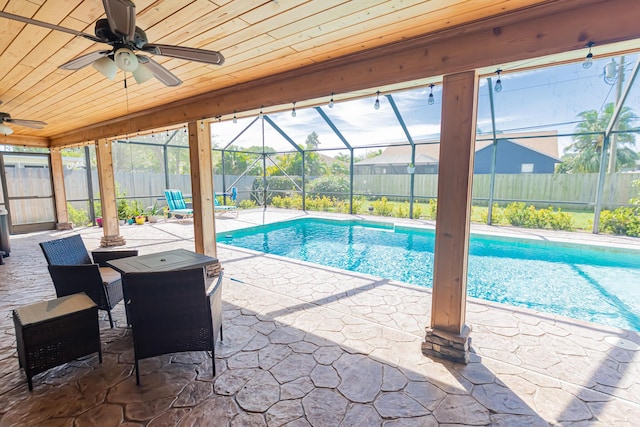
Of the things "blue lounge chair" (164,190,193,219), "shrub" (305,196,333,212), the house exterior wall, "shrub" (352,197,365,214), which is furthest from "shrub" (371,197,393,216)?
"blue lounge chair" (164,190,193,219)

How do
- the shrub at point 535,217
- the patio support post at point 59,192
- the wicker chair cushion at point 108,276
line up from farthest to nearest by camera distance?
1. the patio support post at point 59,192
2. the shrub at point 535,217
3. the wicker chair cushion at point 108,276

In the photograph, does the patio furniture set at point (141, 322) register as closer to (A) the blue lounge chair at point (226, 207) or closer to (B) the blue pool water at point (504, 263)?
(B) the blue pool water at point (504, 263)

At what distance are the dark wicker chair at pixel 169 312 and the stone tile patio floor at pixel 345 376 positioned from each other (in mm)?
279

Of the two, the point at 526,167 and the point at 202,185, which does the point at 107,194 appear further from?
the point at 526,167

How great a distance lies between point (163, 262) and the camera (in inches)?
105

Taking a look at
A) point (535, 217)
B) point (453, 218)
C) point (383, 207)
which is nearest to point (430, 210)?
point (383, 207)

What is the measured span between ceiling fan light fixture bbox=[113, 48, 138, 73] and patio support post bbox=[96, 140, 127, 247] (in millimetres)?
5275

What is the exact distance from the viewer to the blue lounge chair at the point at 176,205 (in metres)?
9.32

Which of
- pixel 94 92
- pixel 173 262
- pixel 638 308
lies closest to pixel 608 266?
pixel 638 308

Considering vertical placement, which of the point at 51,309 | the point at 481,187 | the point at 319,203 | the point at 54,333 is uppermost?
the point at 481,187

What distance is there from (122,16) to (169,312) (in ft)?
5.86

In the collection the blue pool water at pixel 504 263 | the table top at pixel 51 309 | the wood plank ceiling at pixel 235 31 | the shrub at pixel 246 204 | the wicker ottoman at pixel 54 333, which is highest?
the wood plank ceiling at pixel 235 31

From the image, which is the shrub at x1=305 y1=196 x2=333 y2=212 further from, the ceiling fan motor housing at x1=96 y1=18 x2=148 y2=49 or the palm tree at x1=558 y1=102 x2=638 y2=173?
the ceiling fan motor housing at x1=96 y1=18 x2=148 y2=49

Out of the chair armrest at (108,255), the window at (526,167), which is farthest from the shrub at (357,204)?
the chair armrest at (108,255)
